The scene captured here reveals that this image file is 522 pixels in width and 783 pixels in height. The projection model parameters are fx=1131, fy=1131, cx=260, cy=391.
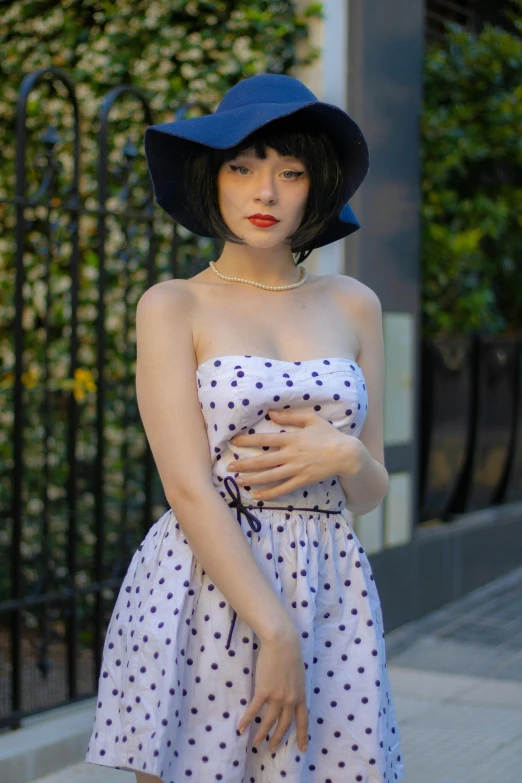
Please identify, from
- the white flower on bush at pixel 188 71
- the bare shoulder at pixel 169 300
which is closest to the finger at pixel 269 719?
the bare shoulder at pixel 169 300

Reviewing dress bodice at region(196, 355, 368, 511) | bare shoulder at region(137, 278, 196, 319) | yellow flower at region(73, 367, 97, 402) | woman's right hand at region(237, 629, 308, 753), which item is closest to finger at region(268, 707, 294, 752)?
woman's right hand at region(237, 629, 308, 753)

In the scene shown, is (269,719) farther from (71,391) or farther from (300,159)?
(71,391)

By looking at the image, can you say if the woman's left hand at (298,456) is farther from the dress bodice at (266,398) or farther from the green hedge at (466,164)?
the green hedge at (466,164)

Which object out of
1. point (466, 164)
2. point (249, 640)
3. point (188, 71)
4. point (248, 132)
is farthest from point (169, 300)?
point (466, 164)

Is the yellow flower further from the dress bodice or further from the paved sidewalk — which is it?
the dress bodice

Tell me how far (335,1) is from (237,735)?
426 centimetres

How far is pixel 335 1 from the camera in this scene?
18.0 ft

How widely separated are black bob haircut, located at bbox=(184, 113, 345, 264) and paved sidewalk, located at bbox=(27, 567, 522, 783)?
7.41 ft

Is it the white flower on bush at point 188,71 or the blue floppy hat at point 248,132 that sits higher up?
the white flower on bush at point 188,71

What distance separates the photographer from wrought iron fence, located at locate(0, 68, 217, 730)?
4090 mm

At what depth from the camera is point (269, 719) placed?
6.61 feet

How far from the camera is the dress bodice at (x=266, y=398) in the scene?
2088 millimetres

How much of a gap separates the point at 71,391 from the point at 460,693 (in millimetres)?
2187

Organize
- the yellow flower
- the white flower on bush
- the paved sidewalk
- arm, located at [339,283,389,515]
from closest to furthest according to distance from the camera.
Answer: arm, located at [339,283,389,515]
the paved sidewalk
the yellow flower
the white flower on bush
